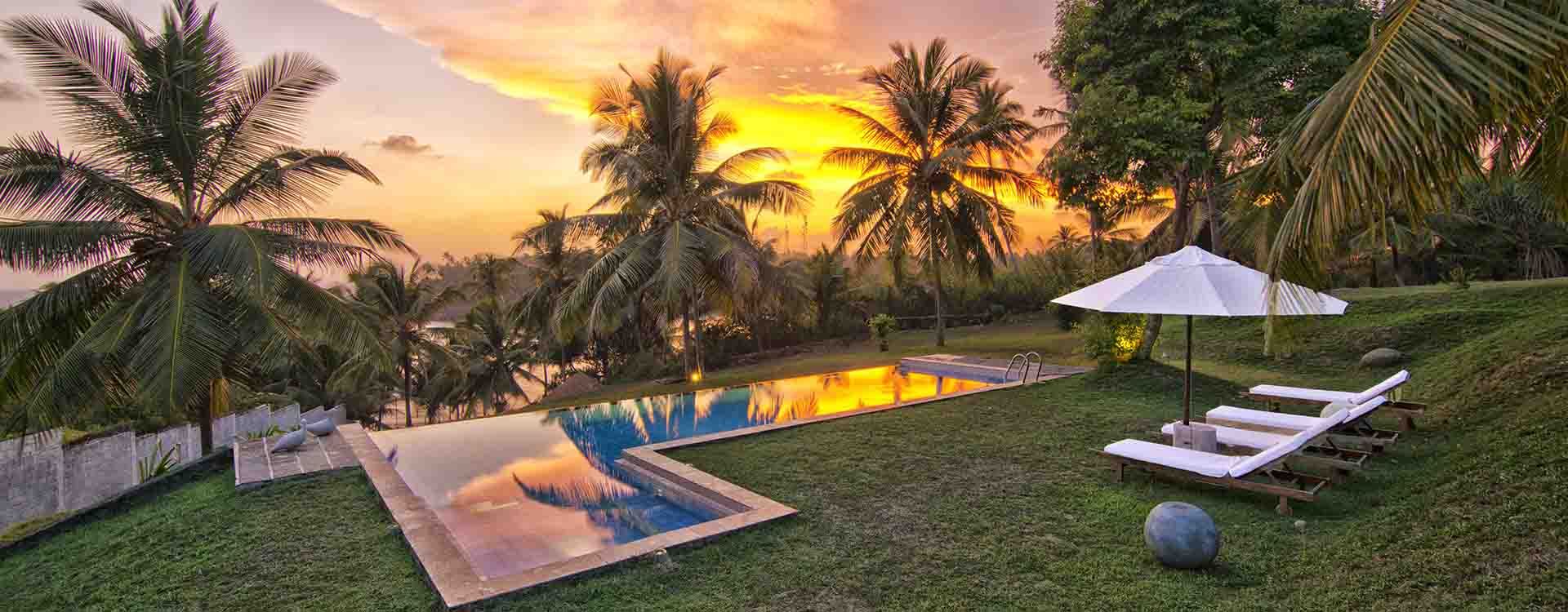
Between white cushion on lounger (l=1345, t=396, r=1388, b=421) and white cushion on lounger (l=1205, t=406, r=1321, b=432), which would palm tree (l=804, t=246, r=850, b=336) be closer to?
white cushion on lounger (l=1205, t=406, r=1321, b=432)

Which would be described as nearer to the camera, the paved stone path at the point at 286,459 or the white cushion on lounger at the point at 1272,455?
the white cushion on lounger at the point at 1272,455

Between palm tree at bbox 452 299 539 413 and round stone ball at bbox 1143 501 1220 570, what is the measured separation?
21.7 meters

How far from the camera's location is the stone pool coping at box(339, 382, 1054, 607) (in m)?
3.91

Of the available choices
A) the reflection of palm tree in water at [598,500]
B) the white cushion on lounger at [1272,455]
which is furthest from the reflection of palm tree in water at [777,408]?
the white cushion on lounger at [1272,455]

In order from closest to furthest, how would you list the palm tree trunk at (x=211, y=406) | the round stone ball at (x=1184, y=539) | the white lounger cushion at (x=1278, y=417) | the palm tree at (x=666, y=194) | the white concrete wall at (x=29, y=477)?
the round stone ball at (x=1184, y=539) → the white lounger cushion at (x=1278, y=417) → the white concrete wall at (x=29, y=477) → the palm tree trunk at (x=211, y=406) → the palm tree at (x=666, y=194)

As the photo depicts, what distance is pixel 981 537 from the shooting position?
444 centimetres

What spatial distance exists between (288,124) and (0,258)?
2.87 m

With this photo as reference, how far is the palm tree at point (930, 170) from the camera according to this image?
15164 mm

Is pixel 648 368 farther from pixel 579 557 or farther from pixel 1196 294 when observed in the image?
pixel 1196 294

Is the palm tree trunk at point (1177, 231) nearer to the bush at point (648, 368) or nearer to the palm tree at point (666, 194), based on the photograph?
the palm tree at point (666, 194)

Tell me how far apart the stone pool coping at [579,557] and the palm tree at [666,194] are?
6.05 meters

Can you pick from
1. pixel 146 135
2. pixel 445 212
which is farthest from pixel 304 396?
pixel 146 135

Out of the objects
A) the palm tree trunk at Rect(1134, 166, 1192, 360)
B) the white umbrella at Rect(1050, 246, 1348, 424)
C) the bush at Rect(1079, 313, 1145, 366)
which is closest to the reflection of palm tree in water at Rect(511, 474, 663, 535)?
the white umbrella at Rect(1050, 246, 1348, 424)

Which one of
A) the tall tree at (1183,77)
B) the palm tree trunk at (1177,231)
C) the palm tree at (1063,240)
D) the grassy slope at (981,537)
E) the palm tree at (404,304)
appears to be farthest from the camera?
the palm tree at (1063,240)
